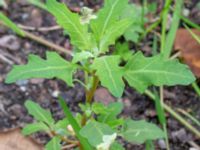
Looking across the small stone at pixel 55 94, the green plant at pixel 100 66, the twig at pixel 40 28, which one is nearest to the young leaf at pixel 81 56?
the green plant at pixel 100 66

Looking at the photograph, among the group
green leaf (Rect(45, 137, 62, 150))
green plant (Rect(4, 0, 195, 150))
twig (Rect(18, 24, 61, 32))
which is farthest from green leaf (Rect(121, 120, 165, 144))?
twig (Rect(18, 24, 61, 32))

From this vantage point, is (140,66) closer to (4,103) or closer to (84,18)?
(84,18)

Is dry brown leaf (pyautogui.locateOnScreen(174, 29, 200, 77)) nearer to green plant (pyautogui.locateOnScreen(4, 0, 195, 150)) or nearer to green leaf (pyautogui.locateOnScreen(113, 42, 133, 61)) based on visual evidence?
green leaf (pyautogui.locateOnScreen(113, 42, 133, 61))

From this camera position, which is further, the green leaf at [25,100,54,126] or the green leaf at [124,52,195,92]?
the green leaf at [25,100,54,126]

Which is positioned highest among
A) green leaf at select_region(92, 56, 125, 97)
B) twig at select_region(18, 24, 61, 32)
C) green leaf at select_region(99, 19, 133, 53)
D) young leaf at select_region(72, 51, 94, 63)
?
green leaf at select_region(99, 19, 133, 53)

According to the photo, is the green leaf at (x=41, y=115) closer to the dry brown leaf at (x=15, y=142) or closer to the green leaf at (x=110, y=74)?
the dry brown leaf at (x=15, y=142)

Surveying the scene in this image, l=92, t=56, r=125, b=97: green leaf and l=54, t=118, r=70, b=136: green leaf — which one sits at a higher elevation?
l=92, t=56, r=125, b=97: green leaf

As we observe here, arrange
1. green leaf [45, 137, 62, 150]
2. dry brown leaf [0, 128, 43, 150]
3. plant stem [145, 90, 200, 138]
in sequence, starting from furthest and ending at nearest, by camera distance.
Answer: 1. plant stem [145, 90, 200, 138]
2. dry brown leaf [0, 128, 43, 150]
3. green leaf [45, 137, 62, 150]
